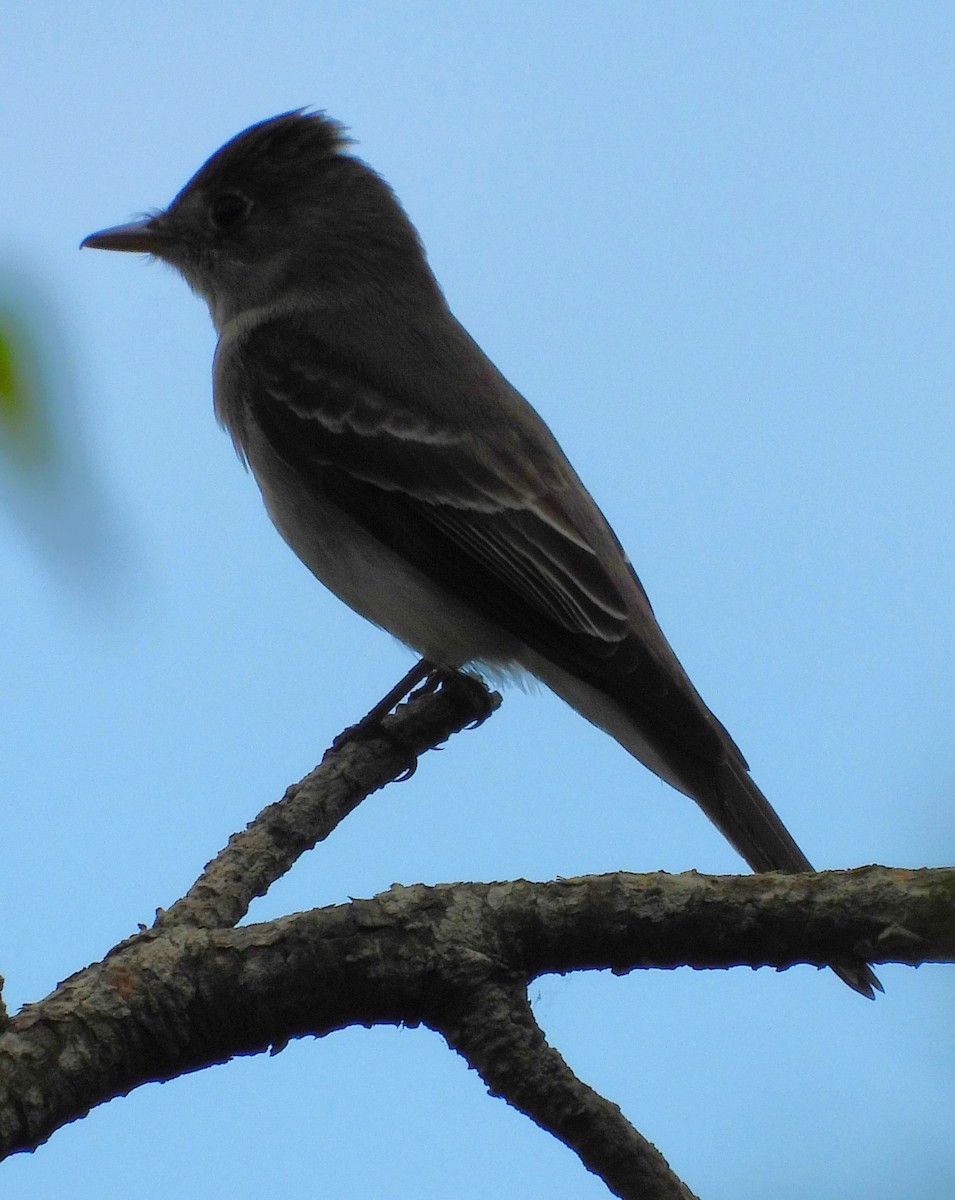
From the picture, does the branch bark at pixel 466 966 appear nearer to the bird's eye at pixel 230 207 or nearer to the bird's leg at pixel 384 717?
the bird's leg at pixel 384 717

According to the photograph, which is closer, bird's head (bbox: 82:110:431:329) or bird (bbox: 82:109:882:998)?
bird (bbox: 82:109:882:998)

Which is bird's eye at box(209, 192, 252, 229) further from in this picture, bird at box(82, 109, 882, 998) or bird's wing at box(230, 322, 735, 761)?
bird's wing at box(230, 322, 735, 761)

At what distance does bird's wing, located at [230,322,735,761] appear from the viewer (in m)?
5.29

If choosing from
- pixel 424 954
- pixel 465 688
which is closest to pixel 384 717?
pixel 465 688

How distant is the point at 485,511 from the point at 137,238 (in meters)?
2.65

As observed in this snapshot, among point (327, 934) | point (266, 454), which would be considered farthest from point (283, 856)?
point (266, 454)

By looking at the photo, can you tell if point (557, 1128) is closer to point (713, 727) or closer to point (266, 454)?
point (713, 727)

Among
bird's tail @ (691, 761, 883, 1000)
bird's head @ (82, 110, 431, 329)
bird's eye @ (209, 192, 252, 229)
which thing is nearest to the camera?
bird's tail @ (691, 761, 883, 1000)

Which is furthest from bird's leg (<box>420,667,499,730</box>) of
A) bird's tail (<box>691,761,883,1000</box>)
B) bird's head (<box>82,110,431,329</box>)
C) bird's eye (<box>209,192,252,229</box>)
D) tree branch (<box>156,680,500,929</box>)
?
bird's eye (<box>209,192,252,229</box>)

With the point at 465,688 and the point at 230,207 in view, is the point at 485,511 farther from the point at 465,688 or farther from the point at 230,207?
the point at 230,207

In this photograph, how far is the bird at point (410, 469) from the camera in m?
5.29

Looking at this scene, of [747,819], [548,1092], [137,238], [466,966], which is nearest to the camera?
[548,1092]

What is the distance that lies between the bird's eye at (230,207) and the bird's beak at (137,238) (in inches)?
11.3

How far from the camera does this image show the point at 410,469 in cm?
590
